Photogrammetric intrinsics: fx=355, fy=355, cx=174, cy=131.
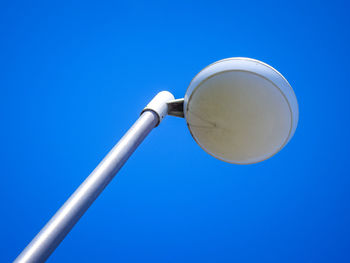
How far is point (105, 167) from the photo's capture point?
2.33m

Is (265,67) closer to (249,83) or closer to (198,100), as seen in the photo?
(249,83)

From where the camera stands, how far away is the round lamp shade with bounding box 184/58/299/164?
322 centimetres

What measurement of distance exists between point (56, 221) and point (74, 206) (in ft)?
0.45

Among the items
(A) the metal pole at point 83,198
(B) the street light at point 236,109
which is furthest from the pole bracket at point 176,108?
(A) the metal pole at point 83,198

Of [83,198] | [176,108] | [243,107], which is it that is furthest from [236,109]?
[83,198]

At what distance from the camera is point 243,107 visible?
3.24 metres

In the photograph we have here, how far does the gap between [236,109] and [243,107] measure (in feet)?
0.22

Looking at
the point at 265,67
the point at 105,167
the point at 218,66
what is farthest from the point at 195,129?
the point at 105,167

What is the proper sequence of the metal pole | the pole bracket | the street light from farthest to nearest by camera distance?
the pole bracket < the street light < the metal pole

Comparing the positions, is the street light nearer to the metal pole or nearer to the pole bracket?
the pole bracket

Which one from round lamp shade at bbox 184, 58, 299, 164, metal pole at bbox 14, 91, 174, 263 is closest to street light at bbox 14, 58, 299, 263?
round lamp shade at bbox 184, 58, 299, 164

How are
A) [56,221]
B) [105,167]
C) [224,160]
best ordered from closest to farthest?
[56,221], [105,167], [224,160]

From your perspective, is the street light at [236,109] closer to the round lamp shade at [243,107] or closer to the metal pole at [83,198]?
the round lamp shade at [243,107]

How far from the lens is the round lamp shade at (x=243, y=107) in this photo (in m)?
3.22
